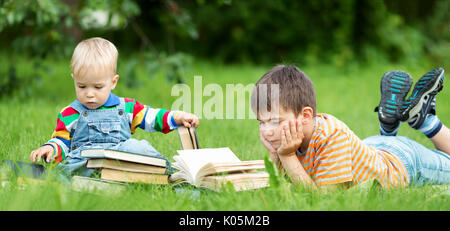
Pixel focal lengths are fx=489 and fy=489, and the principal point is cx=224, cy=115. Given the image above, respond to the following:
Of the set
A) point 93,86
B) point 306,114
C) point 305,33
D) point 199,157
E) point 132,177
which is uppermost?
point 305,33

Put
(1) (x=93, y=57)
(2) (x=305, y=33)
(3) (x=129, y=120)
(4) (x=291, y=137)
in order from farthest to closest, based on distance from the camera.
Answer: (2) (x=305, y=33)
(3) (x=129, y=120)
(1) (x=93, y=57)
(4) (x=291, y=137)

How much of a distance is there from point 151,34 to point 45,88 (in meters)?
5.18

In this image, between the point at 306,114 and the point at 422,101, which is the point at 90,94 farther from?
the point at 422,101

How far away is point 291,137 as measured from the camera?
8.08ft

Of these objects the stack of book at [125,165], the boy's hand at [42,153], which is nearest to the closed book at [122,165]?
the stack of book at [125,165]

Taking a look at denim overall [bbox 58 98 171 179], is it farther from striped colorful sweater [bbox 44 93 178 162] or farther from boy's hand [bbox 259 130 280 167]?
boy's hand [bbox 259 130 280 167]

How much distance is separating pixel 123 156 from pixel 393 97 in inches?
73.2

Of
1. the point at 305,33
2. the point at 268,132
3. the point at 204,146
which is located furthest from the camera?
the point at 305,33

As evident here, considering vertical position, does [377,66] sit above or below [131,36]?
below

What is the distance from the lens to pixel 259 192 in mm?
2457

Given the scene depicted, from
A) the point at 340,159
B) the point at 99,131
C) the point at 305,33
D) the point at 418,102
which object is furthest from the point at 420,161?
the point at 305,33

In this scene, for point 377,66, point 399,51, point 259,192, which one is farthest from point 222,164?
point 399,51

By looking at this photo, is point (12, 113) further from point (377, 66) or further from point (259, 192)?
point (377, 66)
